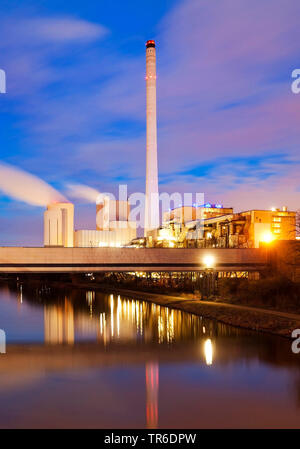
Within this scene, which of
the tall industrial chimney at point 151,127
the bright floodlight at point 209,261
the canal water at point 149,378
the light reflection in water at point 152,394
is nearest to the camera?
the light reflection in water at point 152,394

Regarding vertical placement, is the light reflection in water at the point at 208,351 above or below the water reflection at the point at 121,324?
above

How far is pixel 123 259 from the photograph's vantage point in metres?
50.8

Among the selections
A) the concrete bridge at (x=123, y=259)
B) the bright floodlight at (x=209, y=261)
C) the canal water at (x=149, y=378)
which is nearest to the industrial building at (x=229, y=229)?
the concrete bridge at (x=123, y=259)

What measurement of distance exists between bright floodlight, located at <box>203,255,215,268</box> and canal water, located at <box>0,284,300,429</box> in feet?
28.5

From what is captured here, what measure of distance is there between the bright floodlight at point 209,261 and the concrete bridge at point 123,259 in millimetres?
145

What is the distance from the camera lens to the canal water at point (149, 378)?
20.4 metres

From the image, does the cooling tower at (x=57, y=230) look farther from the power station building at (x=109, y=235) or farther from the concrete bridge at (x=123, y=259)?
the concrete bridge at (x=123, y=259)

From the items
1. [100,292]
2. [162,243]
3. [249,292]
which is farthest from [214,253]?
[162,243]

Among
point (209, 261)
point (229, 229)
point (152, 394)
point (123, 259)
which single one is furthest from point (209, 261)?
point (229, 229)

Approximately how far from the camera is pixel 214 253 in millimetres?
54688

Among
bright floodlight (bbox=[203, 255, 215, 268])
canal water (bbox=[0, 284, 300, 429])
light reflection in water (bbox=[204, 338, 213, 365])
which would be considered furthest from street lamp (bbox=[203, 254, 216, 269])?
light reflection in water (bbox=[204, 338, 213, 365])

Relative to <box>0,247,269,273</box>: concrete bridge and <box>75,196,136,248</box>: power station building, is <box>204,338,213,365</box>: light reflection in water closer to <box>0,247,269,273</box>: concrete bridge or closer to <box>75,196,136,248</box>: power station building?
<box>0,247,269,273</box>: concrete bridge

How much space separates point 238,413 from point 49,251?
31414 mm
